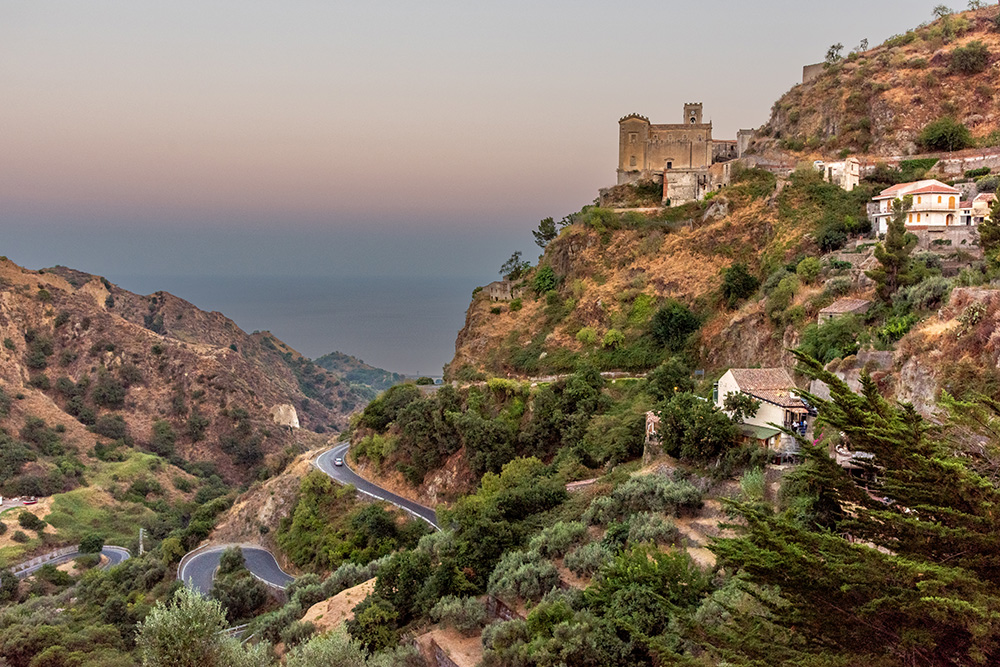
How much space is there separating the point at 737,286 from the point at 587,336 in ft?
26.6

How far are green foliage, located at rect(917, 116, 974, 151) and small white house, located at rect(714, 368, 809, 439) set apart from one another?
20819 millimetres

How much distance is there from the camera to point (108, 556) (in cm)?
4088

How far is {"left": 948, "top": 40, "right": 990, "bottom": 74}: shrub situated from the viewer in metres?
35.4

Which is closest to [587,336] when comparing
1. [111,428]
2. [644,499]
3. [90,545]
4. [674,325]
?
[674,325]

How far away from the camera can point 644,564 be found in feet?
42.5

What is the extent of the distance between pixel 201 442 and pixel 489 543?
5573cm

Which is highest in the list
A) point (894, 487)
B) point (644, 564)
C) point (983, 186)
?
point (983, 186)

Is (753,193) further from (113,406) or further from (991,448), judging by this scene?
(113,406)

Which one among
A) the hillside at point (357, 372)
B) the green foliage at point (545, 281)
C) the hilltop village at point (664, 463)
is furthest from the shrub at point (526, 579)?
the hillside at point (357, 372)

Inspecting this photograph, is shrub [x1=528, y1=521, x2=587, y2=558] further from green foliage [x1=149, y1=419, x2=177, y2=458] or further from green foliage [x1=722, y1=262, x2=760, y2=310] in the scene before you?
green foliage [x1=149, y1=419, x2=177, y2=458]

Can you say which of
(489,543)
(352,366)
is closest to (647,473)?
(489,543)

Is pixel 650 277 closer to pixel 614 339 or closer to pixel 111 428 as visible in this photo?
pixel 614 339

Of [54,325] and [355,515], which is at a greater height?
[54,325]

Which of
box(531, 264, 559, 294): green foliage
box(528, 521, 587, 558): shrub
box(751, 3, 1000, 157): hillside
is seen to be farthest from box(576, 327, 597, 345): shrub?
box(528, 521, 587, 558): shrub
